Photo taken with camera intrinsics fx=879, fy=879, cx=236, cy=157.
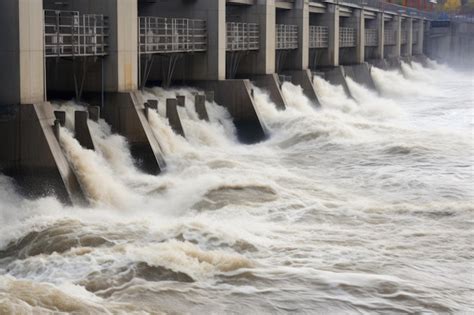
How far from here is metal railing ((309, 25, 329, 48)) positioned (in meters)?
43.9

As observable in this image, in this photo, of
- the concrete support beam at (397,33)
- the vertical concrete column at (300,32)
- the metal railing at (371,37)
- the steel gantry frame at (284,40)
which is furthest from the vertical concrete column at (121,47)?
the concrete support beam at (397,33)

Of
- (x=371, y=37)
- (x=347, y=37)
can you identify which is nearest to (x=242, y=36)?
(x=347, y=37)

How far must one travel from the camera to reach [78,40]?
21.1 metres

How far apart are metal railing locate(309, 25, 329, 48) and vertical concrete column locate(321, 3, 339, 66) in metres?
0.23

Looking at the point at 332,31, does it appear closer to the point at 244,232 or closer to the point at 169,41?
the point at 169,41

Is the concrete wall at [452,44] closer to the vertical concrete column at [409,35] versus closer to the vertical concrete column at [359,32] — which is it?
the vertical concrete column at [409,35]

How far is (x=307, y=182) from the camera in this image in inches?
867

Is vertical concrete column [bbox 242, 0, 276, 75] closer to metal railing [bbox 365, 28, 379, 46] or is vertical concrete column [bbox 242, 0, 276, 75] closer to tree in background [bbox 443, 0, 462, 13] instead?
metal railing [bbox 365, 28, 379, 46]

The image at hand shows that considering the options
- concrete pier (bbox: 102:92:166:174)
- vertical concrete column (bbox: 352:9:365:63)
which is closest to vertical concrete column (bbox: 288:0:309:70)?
vertical concrete column (bbox: 352:9:365:63)

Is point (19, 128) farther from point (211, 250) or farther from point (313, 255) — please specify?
point (313, 255)

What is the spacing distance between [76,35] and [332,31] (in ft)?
90.3

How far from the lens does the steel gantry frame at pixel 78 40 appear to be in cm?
2023

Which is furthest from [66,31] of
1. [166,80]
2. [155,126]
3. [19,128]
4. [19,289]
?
[19,289]

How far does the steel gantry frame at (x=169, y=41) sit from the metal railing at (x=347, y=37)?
21.0 m
